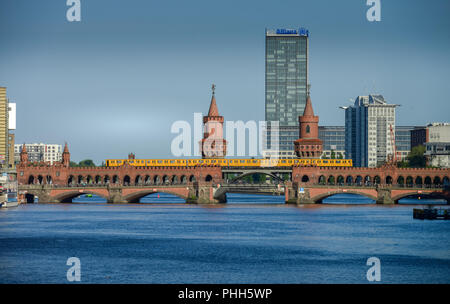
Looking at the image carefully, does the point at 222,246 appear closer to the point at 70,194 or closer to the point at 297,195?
the point at 297,195

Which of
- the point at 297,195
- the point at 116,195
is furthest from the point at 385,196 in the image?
the point at 116,195

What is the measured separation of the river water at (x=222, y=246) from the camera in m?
80.9

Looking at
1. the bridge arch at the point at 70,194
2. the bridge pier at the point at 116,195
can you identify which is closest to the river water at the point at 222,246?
the bridge arch at the point at 70,194

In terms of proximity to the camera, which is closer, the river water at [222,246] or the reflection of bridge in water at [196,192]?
the river water at [222,246]

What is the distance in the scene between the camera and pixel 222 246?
102 m

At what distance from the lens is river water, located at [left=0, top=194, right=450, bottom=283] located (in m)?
80.9

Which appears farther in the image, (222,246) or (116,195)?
(116,195)

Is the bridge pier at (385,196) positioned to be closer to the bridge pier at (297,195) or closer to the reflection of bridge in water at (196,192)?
the reflection of bridge in water at (196,192)

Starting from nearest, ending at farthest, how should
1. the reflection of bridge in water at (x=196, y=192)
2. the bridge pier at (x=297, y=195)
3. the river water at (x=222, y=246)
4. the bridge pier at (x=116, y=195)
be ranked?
the river water at (x=222, y=246)
the reflection of bridge in water at (x=196, y=192)
the bridge pier at (x=297, y=195)
the bridge pier at (x=116, y=195)

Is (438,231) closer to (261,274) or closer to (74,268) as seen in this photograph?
(261,274)
